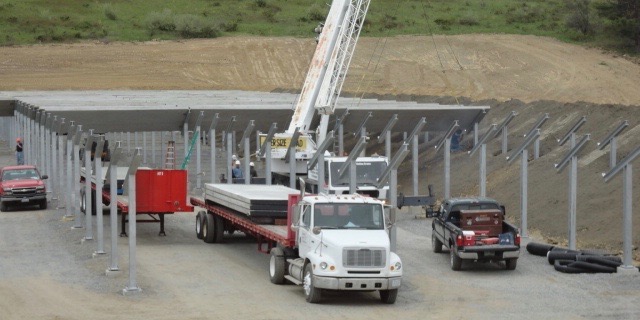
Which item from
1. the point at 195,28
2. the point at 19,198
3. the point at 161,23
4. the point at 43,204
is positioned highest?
the point at 161,23

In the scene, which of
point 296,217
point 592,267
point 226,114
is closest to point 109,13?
point 226,114

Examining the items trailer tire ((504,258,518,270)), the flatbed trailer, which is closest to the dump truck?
trailer tire ((504,258,518,270))

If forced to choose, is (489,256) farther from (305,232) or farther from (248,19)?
(248,19)

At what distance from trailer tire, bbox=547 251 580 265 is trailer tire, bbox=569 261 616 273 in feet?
1.94

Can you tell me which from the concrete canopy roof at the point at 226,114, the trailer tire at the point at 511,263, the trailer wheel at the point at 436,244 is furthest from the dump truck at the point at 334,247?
the concrete canopy roof at the point at 226,114

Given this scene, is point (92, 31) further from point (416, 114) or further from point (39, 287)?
point (39, 287)

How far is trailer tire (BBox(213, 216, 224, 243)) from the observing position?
33.0 m

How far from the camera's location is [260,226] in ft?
92.5

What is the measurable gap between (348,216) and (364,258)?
125cm

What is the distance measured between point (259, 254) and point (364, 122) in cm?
1624

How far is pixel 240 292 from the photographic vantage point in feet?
83.6

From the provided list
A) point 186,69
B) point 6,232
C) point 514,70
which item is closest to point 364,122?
point 6,232

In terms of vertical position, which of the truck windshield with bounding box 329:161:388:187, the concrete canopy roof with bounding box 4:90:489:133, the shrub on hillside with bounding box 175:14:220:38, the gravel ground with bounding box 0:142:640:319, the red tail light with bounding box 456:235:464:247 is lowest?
the gravel ground with bounding box 0:142:640:319

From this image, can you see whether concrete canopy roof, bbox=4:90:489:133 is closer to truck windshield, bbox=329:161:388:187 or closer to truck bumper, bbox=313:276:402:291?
truck windshield, bbox=329:161:388:187
